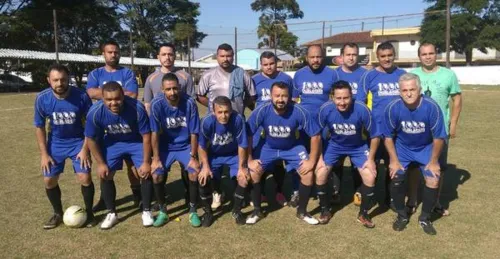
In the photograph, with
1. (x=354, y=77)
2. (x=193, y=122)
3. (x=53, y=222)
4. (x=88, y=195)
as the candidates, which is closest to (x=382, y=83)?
(x=354, y=77)

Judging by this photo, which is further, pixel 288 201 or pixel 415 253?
pixel 288 201

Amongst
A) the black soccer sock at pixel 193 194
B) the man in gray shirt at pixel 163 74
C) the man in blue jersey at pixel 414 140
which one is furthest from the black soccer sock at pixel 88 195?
the man in blue jersey at pixel 414 140

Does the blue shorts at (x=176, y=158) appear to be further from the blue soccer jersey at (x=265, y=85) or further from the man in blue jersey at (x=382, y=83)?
the man in blue jersey at (x=382, y=83)

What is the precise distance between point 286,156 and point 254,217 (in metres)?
0.76

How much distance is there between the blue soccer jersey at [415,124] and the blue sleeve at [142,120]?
2.50 m

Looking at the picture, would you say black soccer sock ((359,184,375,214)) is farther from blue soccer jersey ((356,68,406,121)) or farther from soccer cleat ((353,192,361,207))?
blue soccer jersey ((356,68,406,121))

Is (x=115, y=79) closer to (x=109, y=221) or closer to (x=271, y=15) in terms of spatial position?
(x=109, y=221)

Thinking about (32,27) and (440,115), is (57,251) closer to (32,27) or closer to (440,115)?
(440,115)

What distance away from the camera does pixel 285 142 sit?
467 centimetres

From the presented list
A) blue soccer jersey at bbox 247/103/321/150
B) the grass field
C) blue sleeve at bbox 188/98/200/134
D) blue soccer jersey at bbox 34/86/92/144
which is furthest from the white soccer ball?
blue soccer jersey at bbox 247/103/321/150

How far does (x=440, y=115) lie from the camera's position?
411cm

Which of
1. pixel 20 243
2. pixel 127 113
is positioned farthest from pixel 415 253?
pixel 20 243

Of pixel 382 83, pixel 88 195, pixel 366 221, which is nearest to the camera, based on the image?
pixel 366 221

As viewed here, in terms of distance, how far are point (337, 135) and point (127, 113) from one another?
7.44 ft
